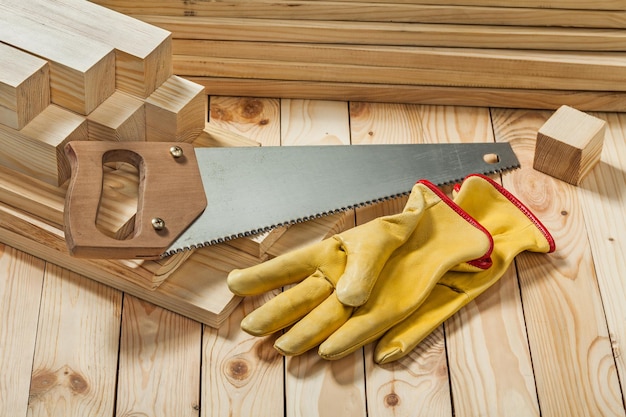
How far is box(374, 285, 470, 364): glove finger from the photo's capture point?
2.41m

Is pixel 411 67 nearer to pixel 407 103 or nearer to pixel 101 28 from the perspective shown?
pixel 407 103

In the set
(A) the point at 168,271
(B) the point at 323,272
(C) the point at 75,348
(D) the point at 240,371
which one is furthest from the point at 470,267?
(C) the point at 75,348

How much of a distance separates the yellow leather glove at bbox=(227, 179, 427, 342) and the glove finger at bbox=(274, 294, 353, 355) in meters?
0.02

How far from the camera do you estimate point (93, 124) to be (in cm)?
254

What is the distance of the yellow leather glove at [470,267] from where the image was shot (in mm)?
2434

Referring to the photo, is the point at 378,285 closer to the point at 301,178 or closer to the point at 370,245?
the point at 370,245

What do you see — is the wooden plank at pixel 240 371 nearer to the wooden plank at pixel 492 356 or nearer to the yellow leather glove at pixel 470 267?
the yellow leather glove at pixel 470 267

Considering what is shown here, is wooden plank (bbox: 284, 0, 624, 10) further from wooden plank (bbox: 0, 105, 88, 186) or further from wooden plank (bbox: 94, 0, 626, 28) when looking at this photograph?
wooden plank (bbox: 0, 105, 88, 186)

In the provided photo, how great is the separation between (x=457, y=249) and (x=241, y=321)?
541 mm

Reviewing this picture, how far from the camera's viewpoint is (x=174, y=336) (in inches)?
97.7

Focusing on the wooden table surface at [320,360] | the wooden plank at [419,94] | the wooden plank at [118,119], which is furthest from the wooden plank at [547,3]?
the wooden plank at [118,119]

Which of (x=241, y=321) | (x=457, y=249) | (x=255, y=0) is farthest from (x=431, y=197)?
(x=255, y=0)

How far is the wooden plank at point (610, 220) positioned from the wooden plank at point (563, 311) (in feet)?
0.06

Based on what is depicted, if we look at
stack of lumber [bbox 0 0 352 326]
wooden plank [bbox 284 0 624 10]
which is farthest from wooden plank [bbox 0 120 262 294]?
wooden plank [bbox 284 0 624 10]
